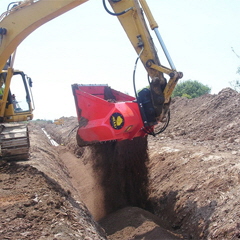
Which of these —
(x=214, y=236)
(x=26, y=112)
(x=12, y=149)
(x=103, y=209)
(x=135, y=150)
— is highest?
(x=26, y=112)

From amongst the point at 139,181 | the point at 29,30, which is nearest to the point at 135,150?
the point at 139,181

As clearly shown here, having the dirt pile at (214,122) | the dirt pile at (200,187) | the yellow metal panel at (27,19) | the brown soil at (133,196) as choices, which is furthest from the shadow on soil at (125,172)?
the yellow metal panel at (27,19)

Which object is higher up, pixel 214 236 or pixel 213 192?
pixel 213 192

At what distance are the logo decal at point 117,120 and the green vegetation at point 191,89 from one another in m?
32.8

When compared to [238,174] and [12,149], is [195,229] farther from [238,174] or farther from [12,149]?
[12,149]

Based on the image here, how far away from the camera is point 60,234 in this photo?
4.13 metres

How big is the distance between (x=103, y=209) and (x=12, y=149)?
2.55m

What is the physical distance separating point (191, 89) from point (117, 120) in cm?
3395

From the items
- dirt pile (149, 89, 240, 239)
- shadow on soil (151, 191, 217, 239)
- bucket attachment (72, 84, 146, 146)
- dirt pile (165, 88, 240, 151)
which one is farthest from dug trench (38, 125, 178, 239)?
dirt pile (165, 88, 240, 151)

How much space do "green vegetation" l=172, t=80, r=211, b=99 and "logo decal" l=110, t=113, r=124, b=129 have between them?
32.8 meters

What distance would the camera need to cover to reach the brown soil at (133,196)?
4738mm

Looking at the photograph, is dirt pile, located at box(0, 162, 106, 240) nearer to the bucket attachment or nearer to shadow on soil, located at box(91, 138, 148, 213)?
the bucket attachment

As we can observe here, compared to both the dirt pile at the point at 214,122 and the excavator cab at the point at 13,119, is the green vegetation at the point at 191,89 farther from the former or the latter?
the excavator cab at the point at 13,119

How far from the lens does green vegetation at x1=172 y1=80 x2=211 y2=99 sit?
38656mm
